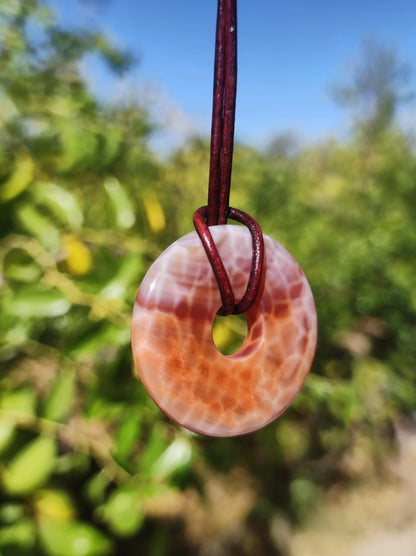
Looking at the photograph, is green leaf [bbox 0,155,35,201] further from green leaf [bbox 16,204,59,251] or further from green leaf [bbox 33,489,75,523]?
green leaf [bbox 33,489,75,523]

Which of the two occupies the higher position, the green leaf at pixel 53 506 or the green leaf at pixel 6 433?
the green leaf at pixel 6 433

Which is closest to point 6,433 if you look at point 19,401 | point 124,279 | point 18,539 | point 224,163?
point 19,401

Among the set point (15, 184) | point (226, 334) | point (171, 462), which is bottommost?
point (171, 462)

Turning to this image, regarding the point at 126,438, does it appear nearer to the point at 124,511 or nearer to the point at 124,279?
the point at 124,511

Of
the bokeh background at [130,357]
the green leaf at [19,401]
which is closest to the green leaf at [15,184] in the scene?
the bokeh background at [130,357]

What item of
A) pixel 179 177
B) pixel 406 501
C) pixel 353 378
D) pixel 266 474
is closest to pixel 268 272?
pixel 353 378

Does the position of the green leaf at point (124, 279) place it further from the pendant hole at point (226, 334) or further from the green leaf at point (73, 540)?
the green leaf at point (73, 540)

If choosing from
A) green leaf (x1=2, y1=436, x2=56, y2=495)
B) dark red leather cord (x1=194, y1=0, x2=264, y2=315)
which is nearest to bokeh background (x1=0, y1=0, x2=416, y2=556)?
green leaf (x1=2, y1=436, x2=56, y2=495)

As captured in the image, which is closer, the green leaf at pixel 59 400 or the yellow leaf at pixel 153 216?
the green leaf at pixel 59 400
